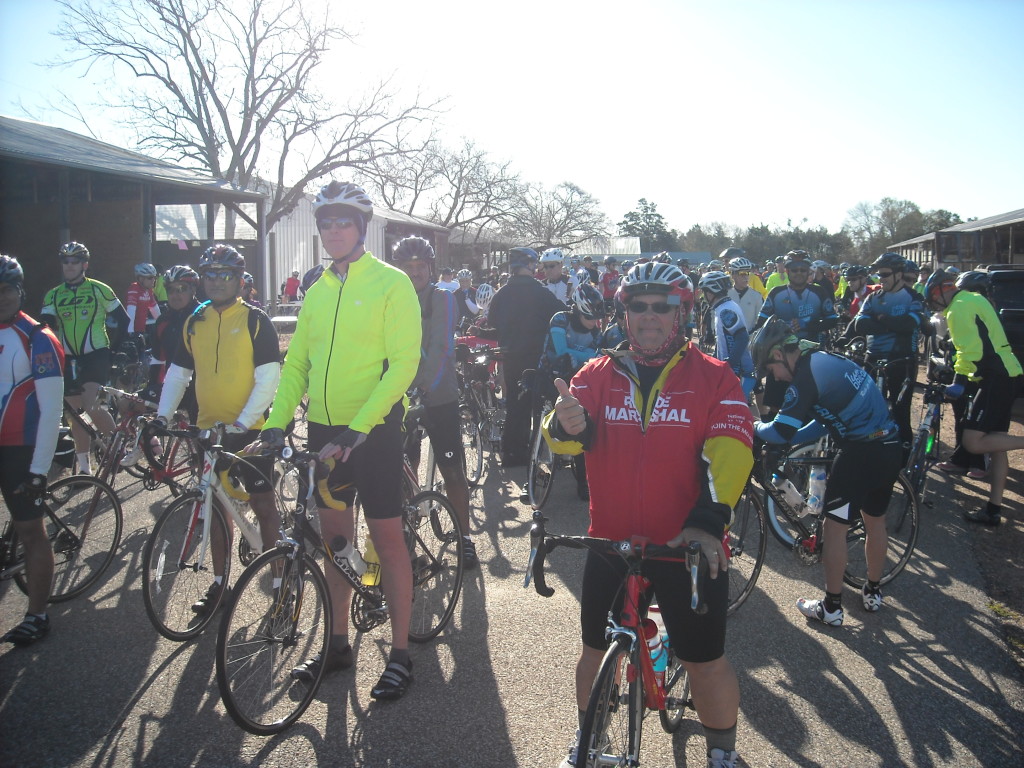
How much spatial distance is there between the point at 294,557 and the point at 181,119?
37.9 meters

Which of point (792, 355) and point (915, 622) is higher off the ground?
point (792, 355)

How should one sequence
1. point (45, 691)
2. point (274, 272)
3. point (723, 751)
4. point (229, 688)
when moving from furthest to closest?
point (274, 272) → point (45, 691) → point (229, 688) → point (723, 751)

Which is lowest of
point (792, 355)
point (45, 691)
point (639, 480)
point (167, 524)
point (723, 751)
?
point (45, 691)

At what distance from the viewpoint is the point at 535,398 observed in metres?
6.79

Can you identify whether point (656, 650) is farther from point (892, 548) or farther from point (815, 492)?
point (892, 548)

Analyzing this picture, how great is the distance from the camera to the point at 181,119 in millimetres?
35062

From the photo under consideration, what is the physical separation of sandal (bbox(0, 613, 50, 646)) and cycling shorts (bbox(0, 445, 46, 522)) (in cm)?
58

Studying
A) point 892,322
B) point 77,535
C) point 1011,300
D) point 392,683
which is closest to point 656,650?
point 392,683

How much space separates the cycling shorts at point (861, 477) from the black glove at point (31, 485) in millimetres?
4536

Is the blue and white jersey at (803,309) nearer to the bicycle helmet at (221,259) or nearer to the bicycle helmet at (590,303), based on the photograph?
the bicycle helmet at (590,303)

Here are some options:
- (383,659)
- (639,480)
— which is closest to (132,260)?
(383,659)

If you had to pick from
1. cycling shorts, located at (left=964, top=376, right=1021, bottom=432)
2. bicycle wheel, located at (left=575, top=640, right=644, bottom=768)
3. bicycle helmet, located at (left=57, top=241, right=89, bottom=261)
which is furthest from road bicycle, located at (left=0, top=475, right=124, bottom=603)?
cycling shorts, located at (left=964, top=376, right=1021, bottom=432)

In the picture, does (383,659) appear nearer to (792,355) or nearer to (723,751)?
(723,751)

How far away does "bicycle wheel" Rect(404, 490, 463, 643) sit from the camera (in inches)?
168
